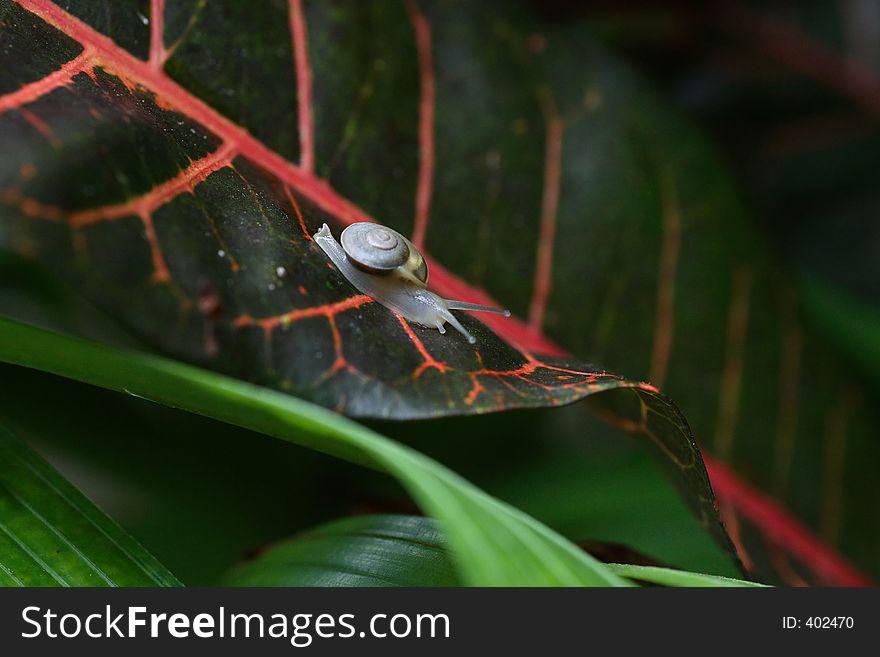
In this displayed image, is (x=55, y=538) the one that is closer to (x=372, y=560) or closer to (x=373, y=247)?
(x=372, y=560)

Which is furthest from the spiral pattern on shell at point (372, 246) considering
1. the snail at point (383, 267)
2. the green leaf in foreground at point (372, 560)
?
the green leaf in foreground at point (372, 560)

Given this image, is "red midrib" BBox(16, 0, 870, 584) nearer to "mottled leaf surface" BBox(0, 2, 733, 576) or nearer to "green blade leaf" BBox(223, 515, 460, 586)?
"mottled leaf surface" BBox(0, 2, 733, 576)

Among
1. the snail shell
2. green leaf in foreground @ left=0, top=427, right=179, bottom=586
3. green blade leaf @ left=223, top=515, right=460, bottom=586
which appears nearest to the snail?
the snail shell

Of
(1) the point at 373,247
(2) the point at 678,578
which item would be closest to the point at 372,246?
(1) the point at 373,247

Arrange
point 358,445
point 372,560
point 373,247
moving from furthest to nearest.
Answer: point 373,247, point 372,560, point 358,445

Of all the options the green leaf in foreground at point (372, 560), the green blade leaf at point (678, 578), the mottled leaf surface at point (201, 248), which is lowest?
the green blade leaf at point (678, 578)

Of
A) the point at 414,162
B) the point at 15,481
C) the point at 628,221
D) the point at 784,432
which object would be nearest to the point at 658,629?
the point at 15,481

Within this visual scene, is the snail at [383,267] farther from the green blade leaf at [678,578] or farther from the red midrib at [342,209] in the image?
the green blade leaf at [678,578]

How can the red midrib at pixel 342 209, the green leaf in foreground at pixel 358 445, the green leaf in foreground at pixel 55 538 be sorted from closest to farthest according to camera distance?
the green leaf in foreground at pixel 358 445, the green leaf in foreground at pixel 55 538, the red midrib at pixel 342 209
